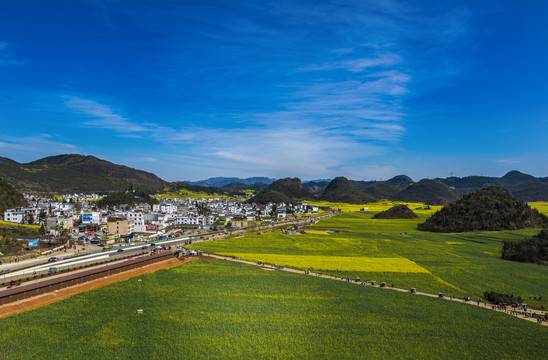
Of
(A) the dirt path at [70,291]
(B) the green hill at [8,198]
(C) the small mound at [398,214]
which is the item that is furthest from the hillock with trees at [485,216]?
(B) the green hill at [8,198]

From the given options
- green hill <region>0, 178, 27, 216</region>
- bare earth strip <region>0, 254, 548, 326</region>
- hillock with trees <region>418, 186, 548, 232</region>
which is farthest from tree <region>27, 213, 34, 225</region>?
hillock with trees <region>418, 186, 548, 232</region>

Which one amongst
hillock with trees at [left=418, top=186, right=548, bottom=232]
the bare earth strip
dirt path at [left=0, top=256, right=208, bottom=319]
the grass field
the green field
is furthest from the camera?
hillock with trees at [left=418, top=186, right=548, bottom=232]

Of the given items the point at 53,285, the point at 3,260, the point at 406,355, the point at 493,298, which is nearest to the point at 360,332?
the point at 406,355

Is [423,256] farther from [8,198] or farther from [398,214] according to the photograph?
[8,198]

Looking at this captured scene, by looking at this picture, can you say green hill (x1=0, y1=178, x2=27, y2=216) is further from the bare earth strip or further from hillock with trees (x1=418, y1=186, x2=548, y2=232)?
hillock with trees (x1=418, y1=186, x2=548, y2=232)

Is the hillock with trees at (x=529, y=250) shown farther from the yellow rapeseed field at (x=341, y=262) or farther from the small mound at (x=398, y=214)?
the small mound at (x=398, y=214)

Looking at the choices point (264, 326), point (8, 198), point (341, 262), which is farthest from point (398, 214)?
point (8, 198)

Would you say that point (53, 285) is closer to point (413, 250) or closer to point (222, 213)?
→ point (413, 250)
